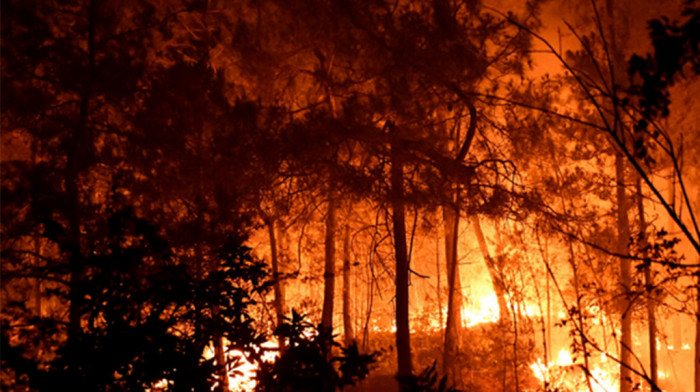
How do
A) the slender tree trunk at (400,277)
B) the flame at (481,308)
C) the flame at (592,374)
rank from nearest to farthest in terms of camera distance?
the slender tree trunk at (400,277), the flame at (592,374), the flame at (481,308)

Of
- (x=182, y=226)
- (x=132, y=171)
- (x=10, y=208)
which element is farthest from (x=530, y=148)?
(x=10, y=208)

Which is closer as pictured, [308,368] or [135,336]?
[135,336]

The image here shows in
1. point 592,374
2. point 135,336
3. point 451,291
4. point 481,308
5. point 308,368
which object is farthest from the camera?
point 481,308

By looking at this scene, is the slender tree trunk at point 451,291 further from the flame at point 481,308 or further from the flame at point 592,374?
the flame at point 481,308

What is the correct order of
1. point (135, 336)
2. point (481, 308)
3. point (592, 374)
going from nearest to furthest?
1. point (135, 336)
2. point (592, 374)
3. point (481, 308)

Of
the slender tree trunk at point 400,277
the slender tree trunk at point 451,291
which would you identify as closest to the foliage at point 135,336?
the slender tree trunk at point 400,277

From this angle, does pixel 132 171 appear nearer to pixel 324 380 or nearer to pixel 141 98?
pixel 141 98

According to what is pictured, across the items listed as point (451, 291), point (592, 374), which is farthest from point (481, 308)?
point (451, 291)

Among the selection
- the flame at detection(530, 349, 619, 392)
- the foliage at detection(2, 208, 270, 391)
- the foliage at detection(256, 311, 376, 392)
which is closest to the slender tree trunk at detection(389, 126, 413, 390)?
the foliage at detection(2, 208, 270, 391)

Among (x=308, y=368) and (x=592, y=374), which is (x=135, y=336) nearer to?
(x=308, y=368)

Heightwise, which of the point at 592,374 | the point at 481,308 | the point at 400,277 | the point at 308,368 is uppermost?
the point at 400,277

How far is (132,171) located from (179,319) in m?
4.25

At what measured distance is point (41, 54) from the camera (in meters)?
6.16

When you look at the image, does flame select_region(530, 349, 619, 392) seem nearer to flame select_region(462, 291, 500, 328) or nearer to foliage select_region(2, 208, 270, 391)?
flame select_region(462, 291, 500, 328)
